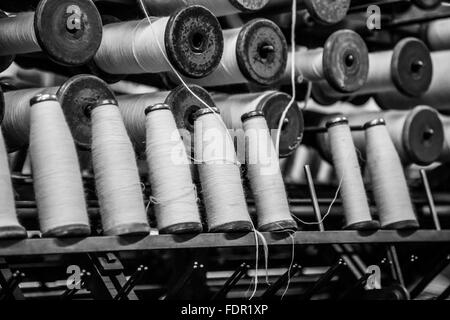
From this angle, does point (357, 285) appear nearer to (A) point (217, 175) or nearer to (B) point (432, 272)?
(B) point (432, 272)

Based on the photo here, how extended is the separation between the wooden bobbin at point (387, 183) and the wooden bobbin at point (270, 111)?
0.24m

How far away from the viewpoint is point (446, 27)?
3455 mm

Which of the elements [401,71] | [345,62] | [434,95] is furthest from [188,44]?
[434,95]

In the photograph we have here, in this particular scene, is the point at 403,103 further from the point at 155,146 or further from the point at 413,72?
the point at 155,146

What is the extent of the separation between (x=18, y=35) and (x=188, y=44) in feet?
1.46

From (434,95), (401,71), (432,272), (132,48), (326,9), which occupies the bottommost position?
(432,272)

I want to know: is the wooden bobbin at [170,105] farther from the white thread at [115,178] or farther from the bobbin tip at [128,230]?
the bobbin tip at [128,230]

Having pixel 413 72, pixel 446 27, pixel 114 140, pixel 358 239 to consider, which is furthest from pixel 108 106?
pixel 446 27

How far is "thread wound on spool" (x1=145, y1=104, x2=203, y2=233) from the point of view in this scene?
206 cm

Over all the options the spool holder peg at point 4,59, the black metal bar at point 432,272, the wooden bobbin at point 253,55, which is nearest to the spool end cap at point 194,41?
the wooden bobbin at point 253,55

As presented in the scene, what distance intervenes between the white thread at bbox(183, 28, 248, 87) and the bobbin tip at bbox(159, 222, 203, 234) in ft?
1.95

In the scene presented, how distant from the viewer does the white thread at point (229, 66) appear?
8.15 ft

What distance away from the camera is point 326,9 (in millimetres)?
2717

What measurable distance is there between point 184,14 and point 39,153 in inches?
23.7
